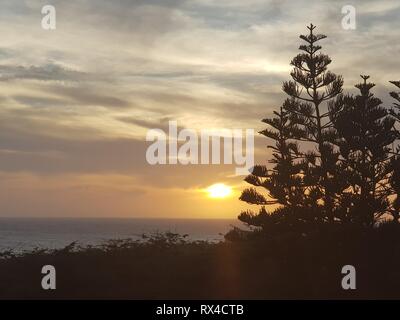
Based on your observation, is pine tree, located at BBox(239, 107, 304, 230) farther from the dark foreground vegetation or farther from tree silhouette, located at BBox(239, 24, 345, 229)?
the dark foreground vegetation

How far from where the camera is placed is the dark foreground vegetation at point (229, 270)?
→ 1085 centimetres

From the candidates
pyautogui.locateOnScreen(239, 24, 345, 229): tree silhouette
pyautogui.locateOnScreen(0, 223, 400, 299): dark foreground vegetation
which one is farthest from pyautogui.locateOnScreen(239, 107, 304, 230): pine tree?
pyautogui.locateOnScreen(0, 223, 400, 299): dark foreground vegetation

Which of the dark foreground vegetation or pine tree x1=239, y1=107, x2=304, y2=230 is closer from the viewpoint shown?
the dark foreground vegetation

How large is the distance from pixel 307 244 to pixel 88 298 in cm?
526

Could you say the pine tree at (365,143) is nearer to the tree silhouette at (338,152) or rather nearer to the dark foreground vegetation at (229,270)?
the tree silhouette at (338,152)

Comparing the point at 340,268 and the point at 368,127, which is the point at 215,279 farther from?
the point at 368,127

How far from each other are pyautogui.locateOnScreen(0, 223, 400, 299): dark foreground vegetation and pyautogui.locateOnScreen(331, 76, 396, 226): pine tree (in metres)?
12.9

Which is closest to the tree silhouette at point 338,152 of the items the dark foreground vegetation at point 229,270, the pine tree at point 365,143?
the pine tree at point 365,143

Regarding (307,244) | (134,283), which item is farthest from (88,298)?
(307,244)

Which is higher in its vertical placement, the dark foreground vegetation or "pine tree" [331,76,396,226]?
"pine tree" [331,76,396,226]

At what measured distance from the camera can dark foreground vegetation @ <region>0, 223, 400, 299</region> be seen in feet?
35.6

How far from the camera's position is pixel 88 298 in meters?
10.5

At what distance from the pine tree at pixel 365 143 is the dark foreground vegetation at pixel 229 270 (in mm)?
12939

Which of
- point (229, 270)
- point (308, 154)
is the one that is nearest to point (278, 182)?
point (308, 154)
